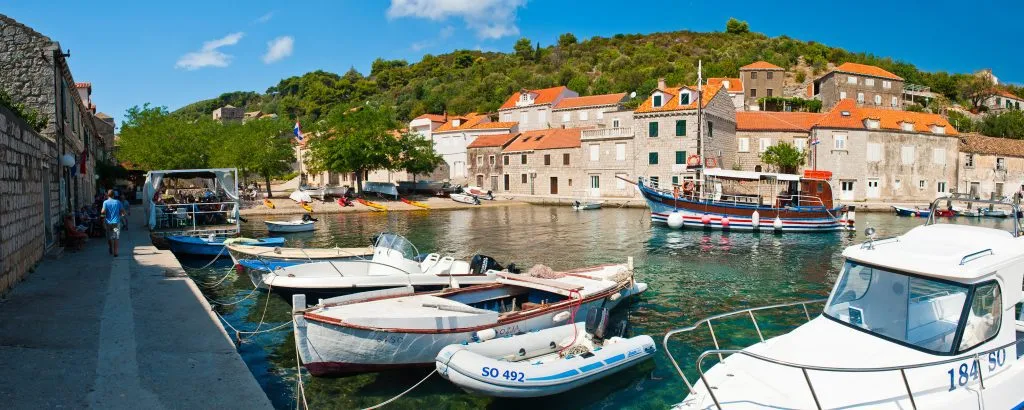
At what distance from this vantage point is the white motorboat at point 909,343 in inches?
231

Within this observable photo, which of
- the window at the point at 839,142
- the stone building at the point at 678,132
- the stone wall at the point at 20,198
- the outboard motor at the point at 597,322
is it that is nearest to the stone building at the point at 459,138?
the stone building at the point at 678,132

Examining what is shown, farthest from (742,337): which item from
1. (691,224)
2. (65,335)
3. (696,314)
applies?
(691,224)

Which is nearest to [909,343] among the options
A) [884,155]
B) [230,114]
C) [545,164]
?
[545,164]

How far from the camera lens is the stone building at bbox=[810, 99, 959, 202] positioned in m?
53.1

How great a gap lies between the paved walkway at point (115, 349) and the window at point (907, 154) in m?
59.1

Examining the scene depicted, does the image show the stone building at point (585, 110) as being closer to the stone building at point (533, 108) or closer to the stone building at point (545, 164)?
the stone building at point (533, 108)

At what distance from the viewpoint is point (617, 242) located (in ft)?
93.1

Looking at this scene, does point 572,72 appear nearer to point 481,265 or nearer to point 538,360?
point 481,265

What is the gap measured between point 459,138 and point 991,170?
2074 inches

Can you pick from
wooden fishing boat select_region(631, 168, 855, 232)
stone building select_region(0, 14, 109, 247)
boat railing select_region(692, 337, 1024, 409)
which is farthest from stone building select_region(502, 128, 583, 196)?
boat railing select_region(692, 337, 1024, 409)

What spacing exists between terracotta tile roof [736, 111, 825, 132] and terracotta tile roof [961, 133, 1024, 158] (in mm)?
13299

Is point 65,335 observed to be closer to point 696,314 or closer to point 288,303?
point 288,303

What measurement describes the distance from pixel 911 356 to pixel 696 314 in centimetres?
772

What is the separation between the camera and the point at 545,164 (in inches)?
2405
